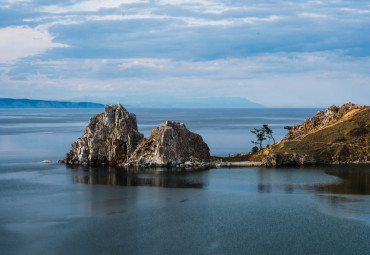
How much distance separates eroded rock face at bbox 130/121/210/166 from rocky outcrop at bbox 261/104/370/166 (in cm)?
1568

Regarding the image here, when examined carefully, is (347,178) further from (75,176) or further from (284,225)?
(75,176)

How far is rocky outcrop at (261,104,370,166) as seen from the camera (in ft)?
326

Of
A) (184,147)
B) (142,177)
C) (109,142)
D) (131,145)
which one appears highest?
(109,142)

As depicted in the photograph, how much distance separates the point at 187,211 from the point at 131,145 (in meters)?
46.9

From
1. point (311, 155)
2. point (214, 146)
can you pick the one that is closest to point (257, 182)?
point (311, 155)

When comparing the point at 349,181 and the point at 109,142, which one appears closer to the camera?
the point at 349,181

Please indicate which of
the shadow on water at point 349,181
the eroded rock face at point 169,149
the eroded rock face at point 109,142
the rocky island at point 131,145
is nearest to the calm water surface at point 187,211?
the shadow on water at point 349,181

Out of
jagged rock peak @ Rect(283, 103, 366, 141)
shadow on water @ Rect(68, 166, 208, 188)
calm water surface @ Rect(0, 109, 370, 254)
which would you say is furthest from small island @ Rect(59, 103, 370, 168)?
calm water surface @ Rect(0, 109, 370, 254)

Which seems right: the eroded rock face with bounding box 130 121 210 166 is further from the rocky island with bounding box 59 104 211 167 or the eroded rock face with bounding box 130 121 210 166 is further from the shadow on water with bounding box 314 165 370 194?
the shadow on water with bounding box 314 165 370 194

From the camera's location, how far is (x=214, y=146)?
144625mm

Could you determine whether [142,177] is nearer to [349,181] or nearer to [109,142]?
[109,142]

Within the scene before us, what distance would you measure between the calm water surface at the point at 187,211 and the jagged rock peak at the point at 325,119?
78.5ft

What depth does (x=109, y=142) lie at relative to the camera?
105062 millimetres

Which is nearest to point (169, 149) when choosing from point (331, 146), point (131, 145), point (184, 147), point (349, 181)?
point (184, 147)
